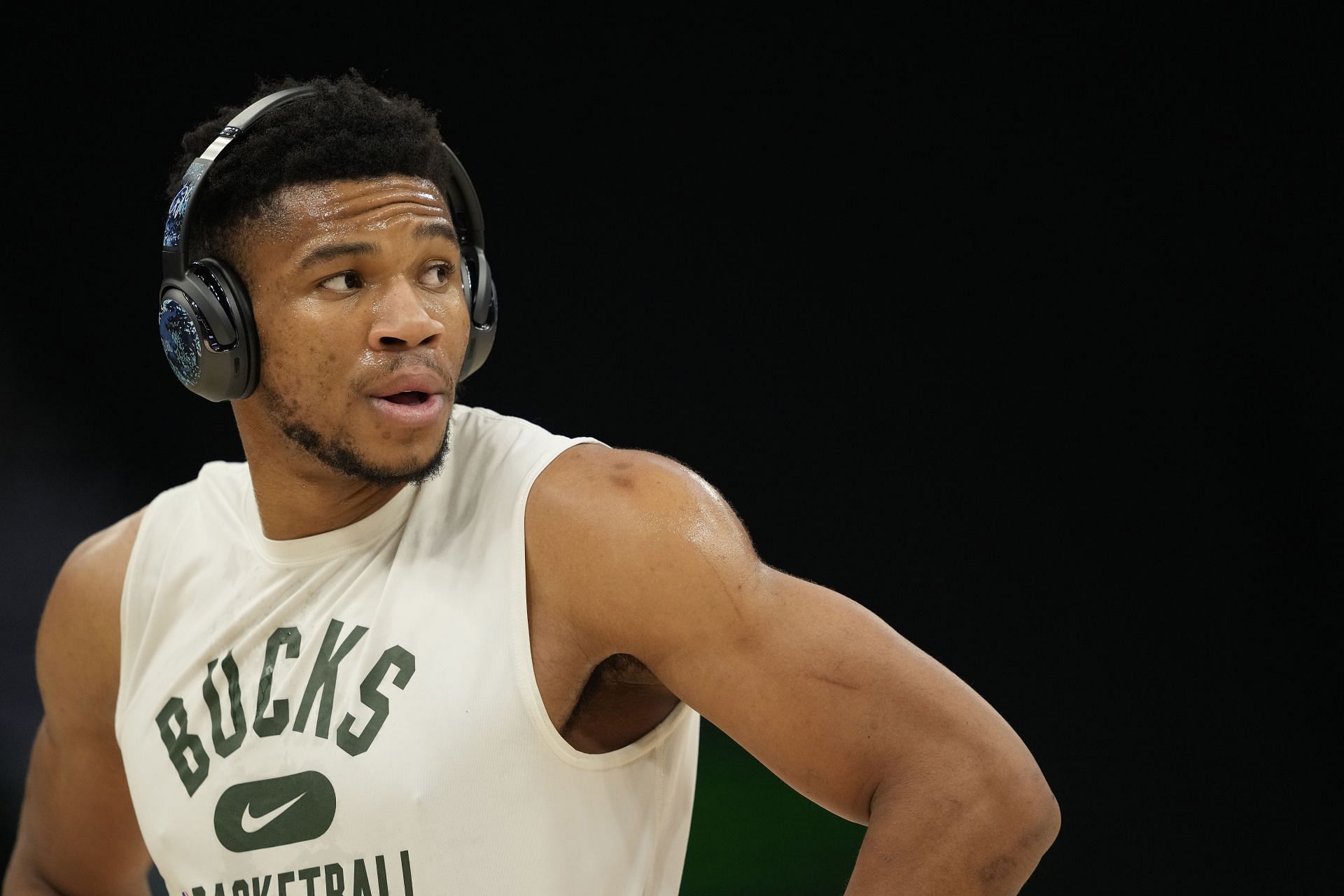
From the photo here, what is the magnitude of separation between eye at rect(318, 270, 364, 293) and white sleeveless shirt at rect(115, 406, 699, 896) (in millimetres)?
203

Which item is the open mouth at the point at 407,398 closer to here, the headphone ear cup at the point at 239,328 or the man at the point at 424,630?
the man at the point at 424,630

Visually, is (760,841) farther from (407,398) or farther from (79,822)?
(407,398)

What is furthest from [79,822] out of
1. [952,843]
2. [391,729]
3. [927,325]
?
[927,325]

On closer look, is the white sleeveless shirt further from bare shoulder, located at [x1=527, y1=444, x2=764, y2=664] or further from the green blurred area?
the green blurred area

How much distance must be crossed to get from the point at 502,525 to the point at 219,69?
184cm

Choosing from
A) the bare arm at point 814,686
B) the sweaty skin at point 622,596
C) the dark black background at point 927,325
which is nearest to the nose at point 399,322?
the sweaty skin at point 622,596

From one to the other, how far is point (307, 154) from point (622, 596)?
563mm

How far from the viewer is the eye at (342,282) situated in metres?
1.38

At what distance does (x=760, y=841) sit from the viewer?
8.21 feet

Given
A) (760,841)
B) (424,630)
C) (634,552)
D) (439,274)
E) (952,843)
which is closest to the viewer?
(952,843)

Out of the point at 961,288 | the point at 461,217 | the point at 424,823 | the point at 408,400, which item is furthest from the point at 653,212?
the point at 424,823

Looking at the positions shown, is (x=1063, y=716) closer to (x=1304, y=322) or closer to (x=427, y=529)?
(x=1304, y=322)

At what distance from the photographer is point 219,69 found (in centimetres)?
280

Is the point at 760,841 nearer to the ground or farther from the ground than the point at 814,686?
nearer to the ground
